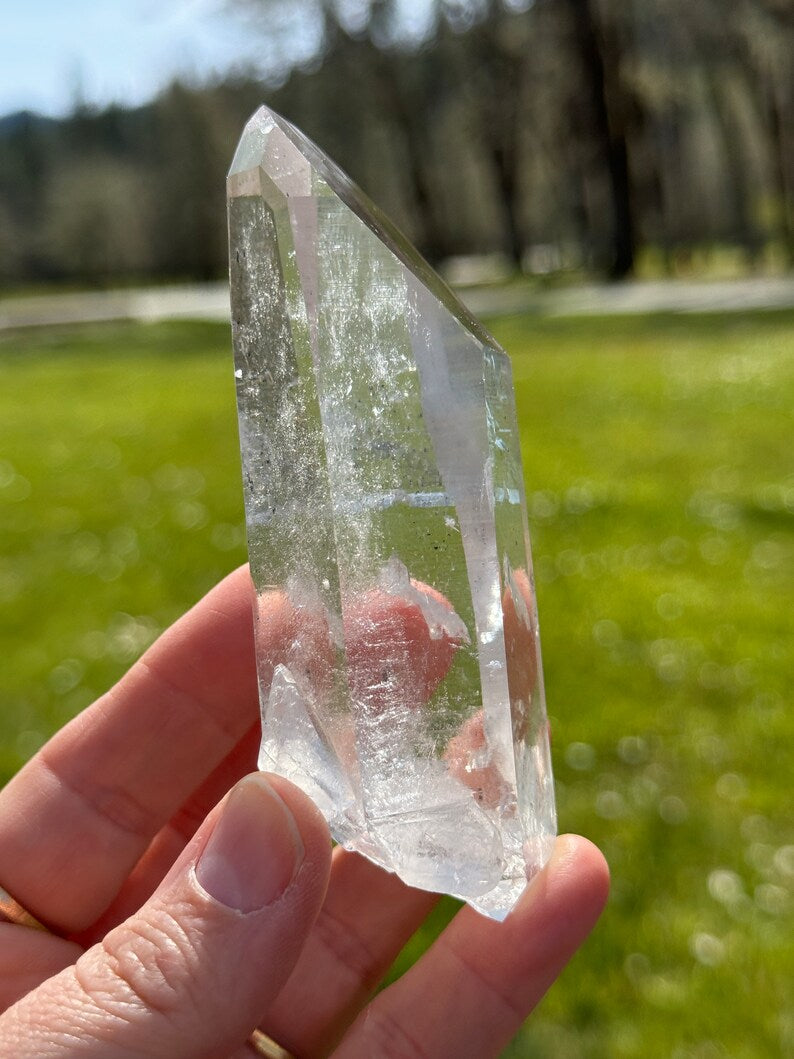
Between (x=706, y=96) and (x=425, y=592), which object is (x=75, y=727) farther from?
(x=706, y=96)

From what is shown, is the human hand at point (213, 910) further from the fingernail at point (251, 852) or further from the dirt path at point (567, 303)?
the dirt path at point (567, 303)

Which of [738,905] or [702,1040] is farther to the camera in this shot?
[738,905]

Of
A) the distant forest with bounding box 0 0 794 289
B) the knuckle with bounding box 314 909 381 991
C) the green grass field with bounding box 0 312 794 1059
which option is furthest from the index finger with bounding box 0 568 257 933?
the distant forest with bounding box 0 0 794 289

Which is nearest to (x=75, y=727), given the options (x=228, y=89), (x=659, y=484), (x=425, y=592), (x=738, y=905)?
(x=425, y=592)

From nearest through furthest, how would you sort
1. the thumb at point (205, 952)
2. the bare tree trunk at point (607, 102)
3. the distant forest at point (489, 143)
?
the thumb at point (205, 952) < the bare tree trunk at point (607, 102) < the distant forest at point (489, 143)

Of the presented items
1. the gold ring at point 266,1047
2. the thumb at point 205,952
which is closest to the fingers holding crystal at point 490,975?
the gold ring at point 266,1047

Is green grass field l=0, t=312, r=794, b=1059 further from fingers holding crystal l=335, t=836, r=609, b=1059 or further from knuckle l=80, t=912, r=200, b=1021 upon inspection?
knuckle l=80, t=912, r=200, b=1021
